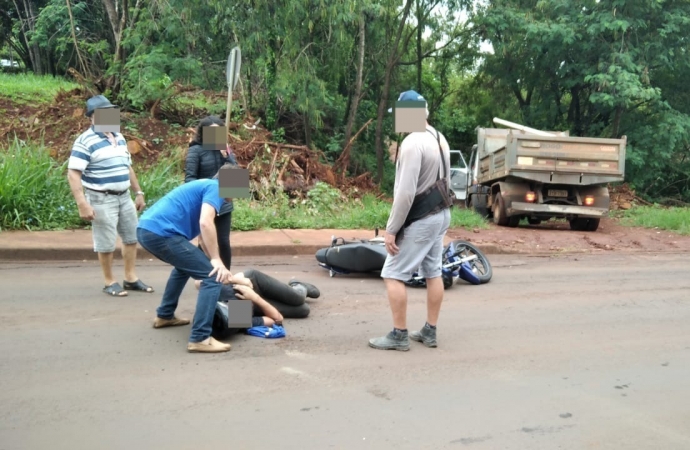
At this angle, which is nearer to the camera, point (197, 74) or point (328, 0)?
point (328, 0)

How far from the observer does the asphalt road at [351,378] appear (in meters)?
3.46

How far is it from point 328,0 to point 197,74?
351 cm

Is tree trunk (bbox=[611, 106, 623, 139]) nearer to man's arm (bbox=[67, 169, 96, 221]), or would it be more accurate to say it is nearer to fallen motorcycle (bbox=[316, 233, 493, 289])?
fallen motorcycle (bbox=[316, 233, 493, 289])

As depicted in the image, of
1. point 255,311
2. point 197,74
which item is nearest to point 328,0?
point 197,74

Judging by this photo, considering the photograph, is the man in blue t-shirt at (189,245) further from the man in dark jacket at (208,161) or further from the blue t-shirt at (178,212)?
the man in dark jacket at (208,161)

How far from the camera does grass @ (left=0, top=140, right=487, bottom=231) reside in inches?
360

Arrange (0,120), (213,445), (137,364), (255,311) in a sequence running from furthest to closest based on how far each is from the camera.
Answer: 1. (0,120)
2. (255,311)
3. (137,364)
4. (213,445)

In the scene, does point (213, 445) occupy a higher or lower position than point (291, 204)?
lower

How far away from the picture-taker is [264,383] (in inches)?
163

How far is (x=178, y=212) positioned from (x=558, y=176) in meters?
9.86

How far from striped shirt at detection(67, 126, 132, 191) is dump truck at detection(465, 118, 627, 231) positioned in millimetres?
8578

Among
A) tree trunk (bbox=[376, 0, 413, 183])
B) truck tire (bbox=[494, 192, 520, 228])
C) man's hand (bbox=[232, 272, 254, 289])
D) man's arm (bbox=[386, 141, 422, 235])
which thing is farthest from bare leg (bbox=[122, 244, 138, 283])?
tree trunk (bbox=[376, 0, 413, 183])

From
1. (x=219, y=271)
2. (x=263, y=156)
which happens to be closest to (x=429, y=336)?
(x=219, y=271)

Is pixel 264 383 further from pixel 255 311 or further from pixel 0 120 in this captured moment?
pixel 0 120
